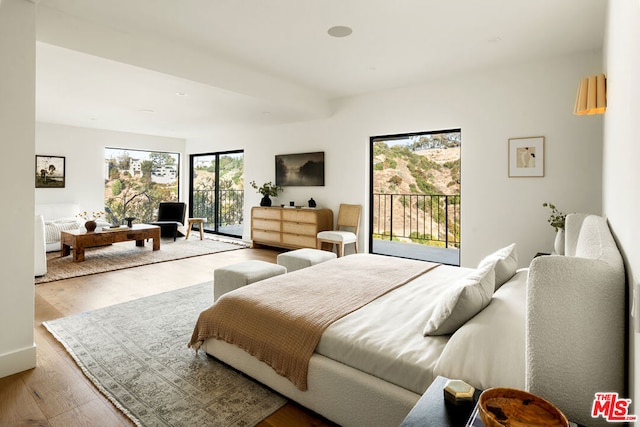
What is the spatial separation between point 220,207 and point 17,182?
251 inches

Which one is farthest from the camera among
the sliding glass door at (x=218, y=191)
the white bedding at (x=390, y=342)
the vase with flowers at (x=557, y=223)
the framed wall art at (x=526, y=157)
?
the sliding glass door at (x=218, y=191)

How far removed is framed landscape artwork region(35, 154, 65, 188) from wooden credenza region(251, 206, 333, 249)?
3.99 meters

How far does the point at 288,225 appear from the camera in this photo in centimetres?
630

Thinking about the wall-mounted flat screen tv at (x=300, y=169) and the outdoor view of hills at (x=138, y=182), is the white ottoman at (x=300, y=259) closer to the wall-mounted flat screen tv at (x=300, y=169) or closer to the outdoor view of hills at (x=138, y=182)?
the wall-mounted flat screen tv at (x=300, y=169)

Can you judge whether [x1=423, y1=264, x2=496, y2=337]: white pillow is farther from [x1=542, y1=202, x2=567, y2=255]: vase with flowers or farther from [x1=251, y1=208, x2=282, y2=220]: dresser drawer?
[x1=251, y1=208, x2=282, y2=220]: dresser drawer

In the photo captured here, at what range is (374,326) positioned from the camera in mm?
1825

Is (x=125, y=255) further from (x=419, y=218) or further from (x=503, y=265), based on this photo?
(x=503, y=265)

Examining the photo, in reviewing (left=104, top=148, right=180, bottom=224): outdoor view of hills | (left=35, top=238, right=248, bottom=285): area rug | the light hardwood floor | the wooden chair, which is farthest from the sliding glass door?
the light hardwood floor

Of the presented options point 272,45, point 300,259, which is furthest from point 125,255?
point 272,45

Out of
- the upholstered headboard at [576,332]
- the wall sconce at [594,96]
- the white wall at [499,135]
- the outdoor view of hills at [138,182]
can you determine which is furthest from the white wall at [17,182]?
the outdoor view of hills at [138,182]

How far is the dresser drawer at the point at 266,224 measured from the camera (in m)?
6.52

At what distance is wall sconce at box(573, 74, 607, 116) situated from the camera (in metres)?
2.57

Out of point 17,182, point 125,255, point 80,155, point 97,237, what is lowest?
point 125,255

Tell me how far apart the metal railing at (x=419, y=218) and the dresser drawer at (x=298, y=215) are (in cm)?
133
